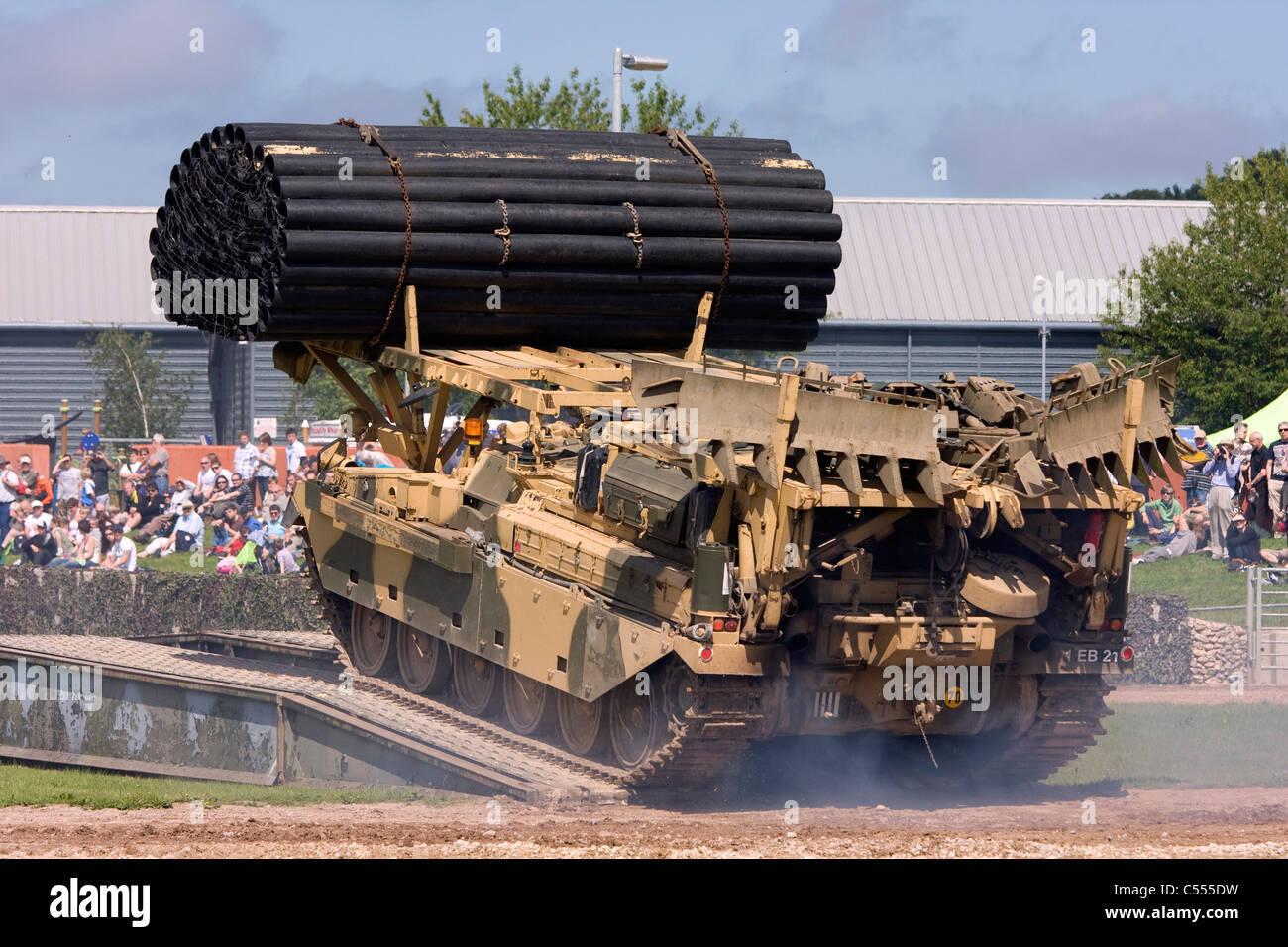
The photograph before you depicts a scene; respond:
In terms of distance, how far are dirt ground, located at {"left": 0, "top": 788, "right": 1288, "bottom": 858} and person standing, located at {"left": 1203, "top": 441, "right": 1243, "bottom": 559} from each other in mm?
11116

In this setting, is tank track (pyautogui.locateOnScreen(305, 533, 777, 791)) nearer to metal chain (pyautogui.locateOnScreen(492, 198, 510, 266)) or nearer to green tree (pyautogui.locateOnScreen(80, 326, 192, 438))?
metal chain (pyautogui.locateOnScreen(492, 198, 510, 266))

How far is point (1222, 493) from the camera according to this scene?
27203mm

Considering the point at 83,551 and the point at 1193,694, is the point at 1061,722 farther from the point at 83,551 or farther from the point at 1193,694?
the point at 83,551

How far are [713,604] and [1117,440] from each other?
10.2 ft

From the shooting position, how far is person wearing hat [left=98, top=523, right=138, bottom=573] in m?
27.2

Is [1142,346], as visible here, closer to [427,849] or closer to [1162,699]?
[1162,699]

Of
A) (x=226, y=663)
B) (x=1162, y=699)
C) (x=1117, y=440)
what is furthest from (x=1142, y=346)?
(x=1117, y=440)

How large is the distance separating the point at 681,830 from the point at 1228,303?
27.3m

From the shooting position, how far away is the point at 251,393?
48719mm

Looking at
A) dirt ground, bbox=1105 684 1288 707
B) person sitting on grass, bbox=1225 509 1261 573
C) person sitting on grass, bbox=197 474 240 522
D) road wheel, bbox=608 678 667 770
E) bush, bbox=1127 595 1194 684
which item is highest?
person sitting on grass, bbox=197 474 240 522

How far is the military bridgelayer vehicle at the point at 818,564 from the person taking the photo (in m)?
14.2

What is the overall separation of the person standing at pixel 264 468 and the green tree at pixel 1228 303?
57.3 ft

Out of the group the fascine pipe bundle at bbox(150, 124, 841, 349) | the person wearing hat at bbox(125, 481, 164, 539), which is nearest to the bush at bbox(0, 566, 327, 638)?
the person wearing hat at bbox(125, 481, 164, 539)

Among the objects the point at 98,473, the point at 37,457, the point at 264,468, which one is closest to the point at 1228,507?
the point at 264,468
